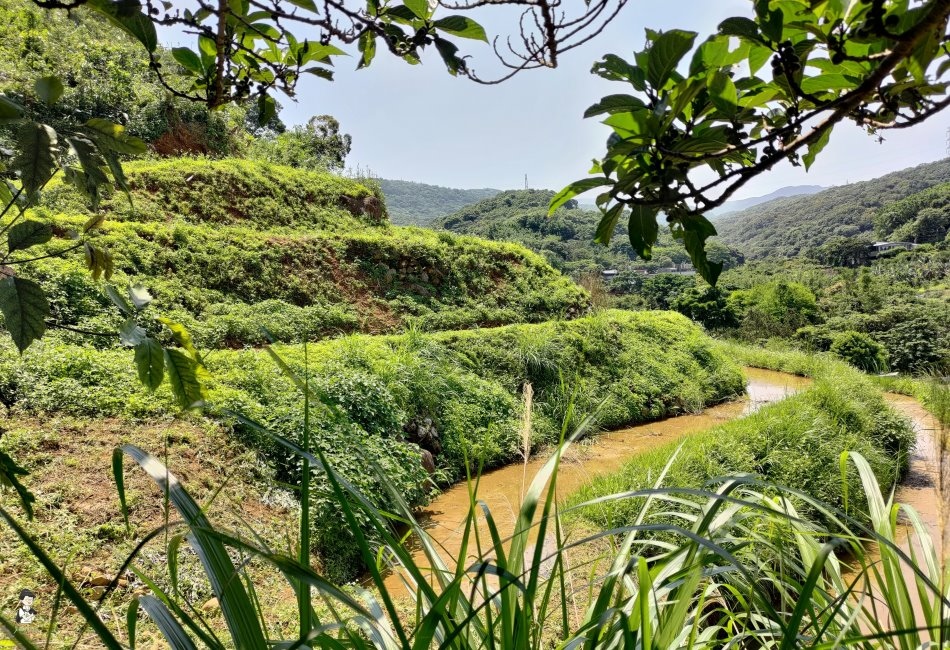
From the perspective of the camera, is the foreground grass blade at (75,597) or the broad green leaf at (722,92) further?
the broad green leaf at (722,92)

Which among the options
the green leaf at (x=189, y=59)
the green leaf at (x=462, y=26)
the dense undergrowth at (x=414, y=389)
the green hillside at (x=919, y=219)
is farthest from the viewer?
the green hillside at (x=919, y=219)

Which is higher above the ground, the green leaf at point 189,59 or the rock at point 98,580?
the green leaf at point 189,59

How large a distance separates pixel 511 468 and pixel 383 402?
5.56ft

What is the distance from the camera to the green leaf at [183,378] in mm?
575

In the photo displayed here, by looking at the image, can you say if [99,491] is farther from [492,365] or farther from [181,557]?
[492,365]

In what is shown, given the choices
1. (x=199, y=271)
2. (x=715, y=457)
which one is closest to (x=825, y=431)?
(x=715, y=457)

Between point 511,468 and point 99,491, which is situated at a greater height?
point 99,491

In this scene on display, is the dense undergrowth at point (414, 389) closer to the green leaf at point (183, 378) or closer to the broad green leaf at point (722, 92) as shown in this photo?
the green leaf at point (183, 378)

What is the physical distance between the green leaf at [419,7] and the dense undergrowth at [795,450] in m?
2.91

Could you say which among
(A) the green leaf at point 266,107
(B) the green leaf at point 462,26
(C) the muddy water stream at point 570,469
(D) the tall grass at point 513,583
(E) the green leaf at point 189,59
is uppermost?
(E) the green leaf at point 189,59

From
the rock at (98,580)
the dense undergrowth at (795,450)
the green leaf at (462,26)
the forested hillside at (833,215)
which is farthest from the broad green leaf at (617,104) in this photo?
the forested hillside at (833,215)

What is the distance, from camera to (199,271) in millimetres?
6281

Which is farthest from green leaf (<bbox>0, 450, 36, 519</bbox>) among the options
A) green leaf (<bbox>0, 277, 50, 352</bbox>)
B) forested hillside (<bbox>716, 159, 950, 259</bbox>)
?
forested hillside (<bbox>716, 159, 950, 259</bbox>)

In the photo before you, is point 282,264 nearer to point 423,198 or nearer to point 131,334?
point 131,334
